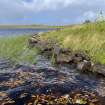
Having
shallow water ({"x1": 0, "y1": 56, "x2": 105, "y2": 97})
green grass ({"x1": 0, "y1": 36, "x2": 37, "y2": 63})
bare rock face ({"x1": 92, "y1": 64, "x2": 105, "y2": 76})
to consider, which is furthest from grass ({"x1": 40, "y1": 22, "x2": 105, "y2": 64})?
green grass ({"x1": 0, "y1": 36, "x2": 37, "y2": 63})

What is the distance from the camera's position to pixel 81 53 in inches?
1081

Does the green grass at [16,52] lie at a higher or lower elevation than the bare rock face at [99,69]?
lower

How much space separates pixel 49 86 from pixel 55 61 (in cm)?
1020

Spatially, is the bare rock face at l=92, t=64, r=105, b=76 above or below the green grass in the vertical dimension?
above

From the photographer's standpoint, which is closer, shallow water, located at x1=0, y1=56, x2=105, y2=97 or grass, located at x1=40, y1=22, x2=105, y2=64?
shallow water, located at x1=0, y1=56, x2=105, y2=97

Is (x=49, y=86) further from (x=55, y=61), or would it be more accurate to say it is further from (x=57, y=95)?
(x=55, y=61)

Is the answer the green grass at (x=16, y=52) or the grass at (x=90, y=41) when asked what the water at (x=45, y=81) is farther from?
the green grass at (x=16, y=52)

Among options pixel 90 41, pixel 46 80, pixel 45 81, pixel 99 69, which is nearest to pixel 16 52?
pixel 90 41

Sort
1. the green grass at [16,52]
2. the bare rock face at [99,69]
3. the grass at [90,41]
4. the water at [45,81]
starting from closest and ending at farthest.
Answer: the water at [45,81], the bare rock face at [99,69], the grass at [90,41], the green grass at [16,52]

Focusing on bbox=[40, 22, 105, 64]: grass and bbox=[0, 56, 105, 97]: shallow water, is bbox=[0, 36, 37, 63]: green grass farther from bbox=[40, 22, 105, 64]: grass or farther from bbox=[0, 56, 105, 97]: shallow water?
bbox=[40, 22, 105, 64]: grass

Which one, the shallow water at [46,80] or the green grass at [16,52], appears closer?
the shallow water at [46,80]

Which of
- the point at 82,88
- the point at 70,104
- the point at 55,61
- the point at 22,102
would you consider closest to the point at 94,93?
the point at 82,88

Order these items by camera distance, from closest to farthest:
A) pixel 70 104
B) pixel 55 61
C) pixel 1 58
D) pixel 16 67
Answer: pixel 70 104 → pixel 16 67 → pixel 55 61 → pixel 1 58

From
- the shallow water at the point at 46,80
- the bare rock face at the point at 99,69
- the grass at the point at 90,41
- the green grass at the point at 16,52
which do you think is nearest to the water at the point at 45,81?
the shallow water at the point at 46,80
